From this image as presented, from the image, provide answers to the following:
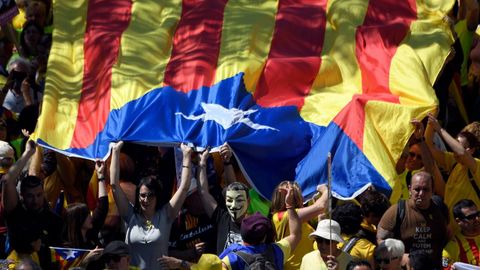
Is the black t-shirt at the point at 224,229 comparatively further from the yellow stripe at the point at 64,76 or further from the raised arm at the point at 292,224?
the yellow stripe at the point at 64,76

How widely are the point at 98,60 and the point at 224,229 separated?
9.76ft

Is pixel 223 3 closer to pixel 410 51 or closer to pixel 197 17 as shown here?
Result: pixel 197 17

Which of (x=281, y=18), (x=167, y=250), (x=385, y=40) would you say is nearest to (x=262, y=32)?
(x=281, y=18)

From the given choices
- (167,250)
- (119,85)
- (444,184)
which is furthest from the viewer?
(119,85)

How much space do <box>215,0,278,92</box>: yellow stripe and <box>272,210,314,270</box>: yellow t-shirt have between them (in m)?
2.11

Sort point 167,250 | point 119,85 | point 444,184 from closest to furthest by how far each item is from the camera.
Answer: point 167,250
point 444,184
point 119,85

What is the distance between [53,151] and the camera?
1327cm

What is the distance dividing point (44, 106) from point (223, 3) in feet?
6.14

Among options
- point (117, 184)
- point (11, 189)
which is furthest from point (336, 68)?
point (11, 189)

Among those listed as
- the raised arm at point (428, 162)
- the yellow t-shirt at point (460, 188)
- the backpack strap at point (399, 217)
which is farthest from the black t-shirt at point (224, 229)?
the yellow t-shirt at point (460, 188)

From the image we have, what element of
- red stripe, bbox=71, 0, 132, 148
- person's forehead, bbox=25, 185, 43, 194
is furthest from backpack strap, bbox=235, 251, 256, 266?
red stripe, bbox=71, 0, 132, 148

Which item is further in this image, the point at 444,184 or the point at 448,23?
the point at 448,23

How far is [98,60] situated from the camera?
46.0 ft

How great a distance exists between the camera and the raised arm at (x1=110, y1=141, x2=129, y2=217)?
38.3 ft
